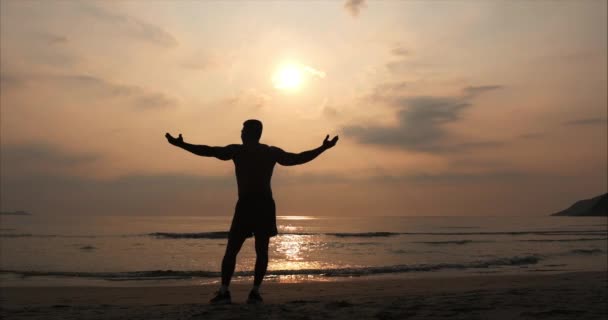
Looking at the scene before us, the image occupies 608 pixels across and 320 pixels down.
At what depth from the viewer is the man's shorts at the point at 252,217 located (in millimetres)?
6102

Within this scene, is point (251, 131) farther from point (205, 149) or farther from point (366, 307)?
point (366, 307)

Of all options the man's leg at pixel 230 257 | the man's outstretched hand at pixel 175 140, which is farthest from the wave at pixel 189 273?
the man's outstretched hand at pixel 175 140

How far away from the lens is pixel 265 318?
17.1 feet

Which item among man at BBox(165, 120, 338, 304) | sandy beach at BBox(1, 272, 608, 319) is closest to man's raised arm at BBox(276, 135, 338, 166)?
man at BBox(165, 120, 338, 304)

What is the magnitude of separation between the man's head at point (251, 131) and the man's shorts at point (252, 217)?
0.69m

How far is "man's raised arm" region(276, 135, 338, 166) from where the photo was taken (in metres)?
6.07

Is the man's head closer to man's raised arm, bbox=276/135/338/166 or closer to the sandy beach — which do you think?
man's raised arm, bbox=276/135/338/166

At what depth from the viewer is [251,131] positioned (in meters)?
6.20

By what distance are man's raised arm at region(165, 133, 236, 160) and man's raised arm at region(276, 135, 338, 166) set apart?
0.56m

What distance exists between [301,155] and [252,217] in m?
0.90

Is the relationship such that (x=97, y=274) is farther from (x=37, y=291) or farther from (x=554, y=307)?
(x=554, y=307)

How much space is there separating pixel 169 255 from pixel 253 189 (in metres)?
16.1

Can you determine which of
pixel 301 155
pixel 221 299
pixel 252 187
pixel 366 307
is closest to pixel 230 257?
pixel 221 299

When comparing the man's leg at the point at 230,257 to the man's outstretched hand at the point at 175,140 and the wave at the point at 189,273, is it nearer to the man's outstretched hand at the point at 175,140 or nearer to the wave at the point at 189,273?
the man's outstretched hand at the point at 175,140
